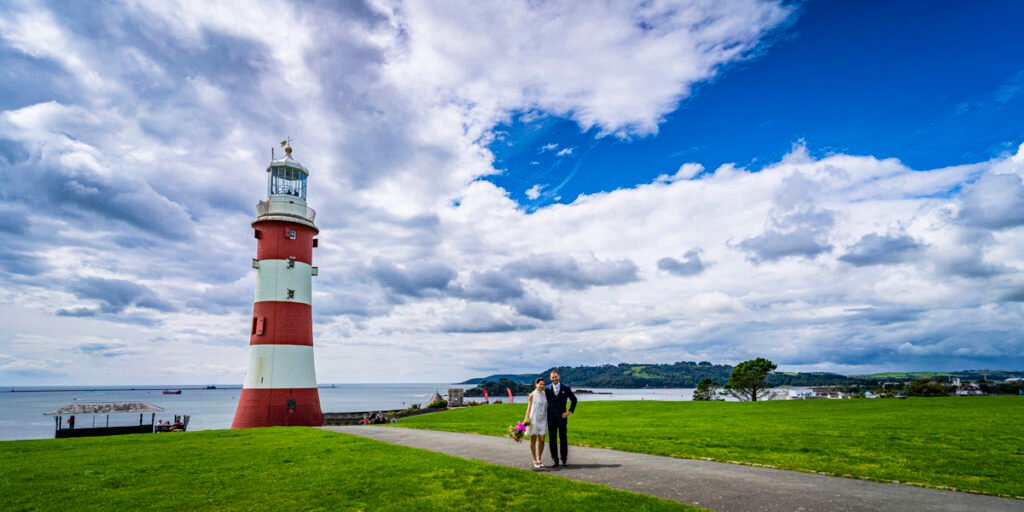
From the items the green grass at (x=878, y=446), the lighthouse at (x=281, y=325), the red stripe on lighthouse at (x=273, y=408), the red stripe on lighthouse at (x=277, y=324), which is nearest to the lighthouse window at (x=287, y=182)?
the lighthouse at (x=281, y=325)

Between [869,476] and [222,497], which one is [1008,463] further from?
[222,497]

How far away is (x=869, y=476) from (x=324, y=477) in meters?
10.7

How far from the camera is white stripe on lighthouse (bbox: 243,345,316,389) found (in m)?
29.0

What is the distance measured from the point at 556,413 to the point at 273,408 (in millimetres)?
22205

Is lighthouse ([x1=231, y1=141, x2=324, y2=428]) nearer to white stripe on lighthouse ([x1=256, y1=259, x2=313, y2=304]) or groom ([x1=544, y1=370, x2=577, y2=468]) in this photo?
white stripe on lighthouse ([x1=256, y1=259, x2=313, y2=304])

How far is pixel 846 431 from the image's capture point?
18188 millimetres

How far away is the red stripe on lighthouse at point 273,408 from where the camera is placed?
28.6 metres

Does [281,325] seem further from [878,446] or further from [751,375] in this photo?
[751,375]

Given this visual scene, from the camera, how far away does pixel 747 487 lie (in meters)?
9.34

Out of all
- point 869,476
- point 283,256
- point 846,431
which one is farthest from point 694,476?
point 283,256

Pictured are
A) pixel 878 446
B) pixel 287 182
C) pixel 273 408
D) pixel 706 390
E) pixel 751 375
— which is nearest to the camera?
pixel 878 446

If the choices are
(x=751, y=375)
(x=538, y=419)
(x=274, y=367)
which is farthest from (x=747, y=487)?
(x=751, y=375)

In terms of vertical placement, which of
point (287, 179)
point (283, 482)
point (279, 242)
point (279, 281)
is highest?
point (287, 179)

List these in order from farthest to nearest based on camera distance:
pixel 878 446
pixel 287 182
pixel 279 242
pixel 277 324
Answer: pixel 287 182
pixel 279 242
pixel 277 324
pixel 878 446
